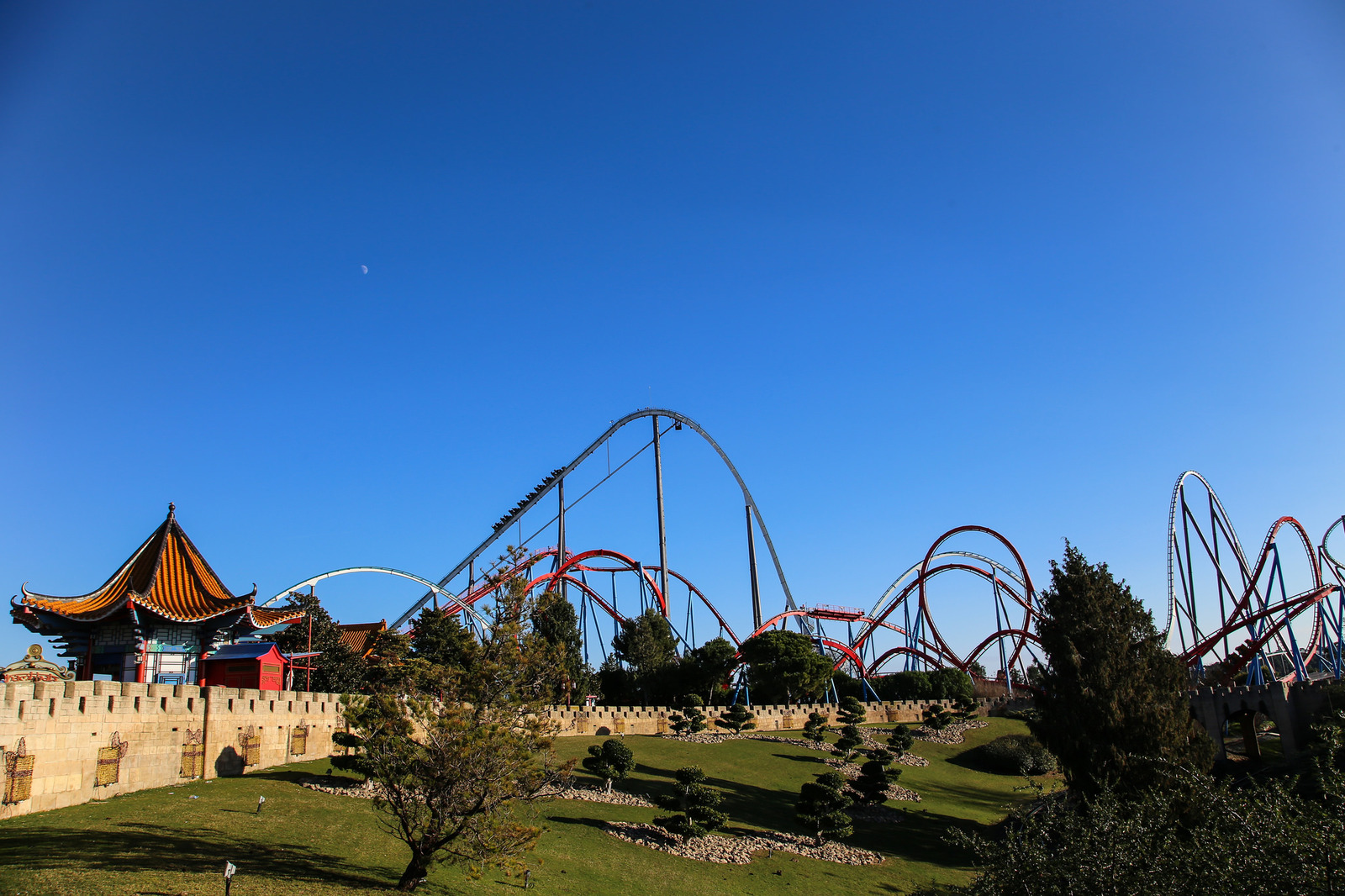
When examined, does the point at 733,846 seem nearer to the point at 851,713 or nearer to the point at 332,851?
the point at 332,851

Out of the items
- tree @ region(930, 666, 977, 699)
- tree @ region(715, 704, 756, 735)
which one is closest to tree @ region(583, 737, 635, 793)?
tree @ region(715, 704, 756, 735)

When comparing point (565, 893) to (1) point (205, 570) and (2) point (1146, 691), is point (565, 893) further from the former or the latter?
(1) point (205, 570)

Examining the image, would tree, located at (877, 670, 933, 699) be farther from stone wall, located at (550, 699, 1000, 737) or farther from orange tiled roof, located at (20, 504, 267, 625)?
orange tiled roof, located at (20, 504, 267, 625)

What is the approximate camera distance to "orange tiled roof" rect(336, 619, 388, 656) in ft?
151

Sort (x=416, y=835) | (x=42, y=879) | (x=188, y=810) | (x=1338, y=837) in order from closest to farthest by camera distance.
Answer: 1. (x=1338, y=837)
2. (x=42, y=879)
3. (x=416, y=835)
4. (x=188, y=810)

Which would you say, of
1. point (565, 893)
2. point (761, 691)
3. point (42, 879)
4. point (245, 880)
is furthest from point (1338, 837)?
point (761, 691)

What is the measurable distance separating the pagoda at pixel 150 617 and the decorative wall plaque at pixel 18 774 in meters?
10.0

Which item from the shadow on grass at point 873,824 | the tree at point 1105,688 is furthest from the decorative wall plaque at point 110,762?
the tree at point 1105,688

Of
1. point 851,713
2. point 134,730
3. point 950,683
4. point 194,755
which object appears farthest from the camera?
point 950,683

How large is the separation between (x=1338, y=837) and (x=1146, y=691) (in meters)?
15.4

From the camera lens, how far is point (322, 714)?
95.9 ft

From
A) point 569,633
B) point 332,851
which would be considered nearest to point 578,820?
point 332,851

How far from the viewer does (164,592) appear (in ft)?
94.6

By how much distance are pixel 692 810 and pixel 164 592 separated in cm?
1975
